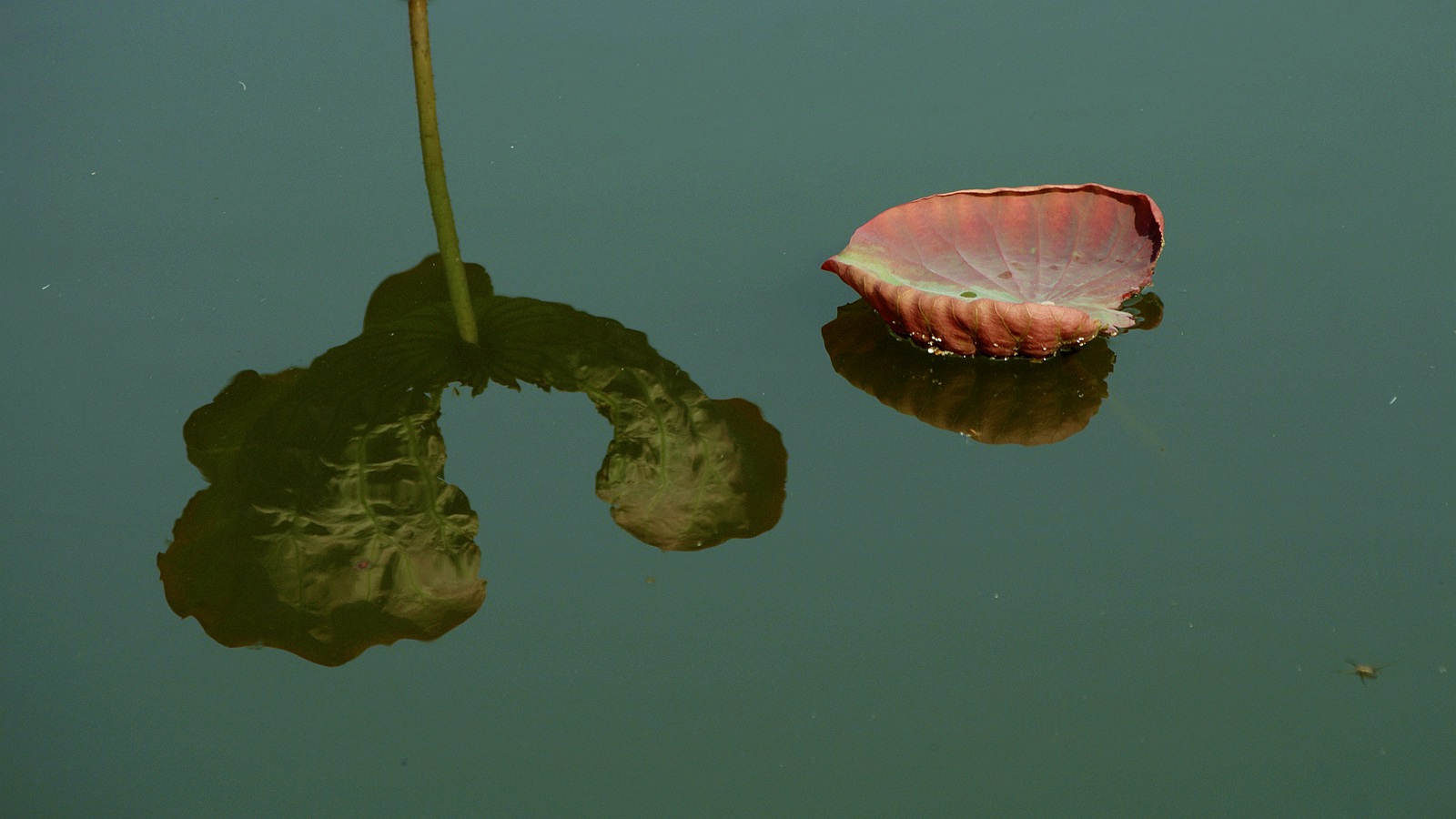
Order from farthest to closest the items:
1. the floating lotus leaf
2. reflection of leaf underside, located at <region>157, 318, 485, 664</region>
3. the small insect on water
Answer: the floating lotus leaf → reflection of leaf underside, located at <region>157, 318, 485, 664</region> → the small insect on water

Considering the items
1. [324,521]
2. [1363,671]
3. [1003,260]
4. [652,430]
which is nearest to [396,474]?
[324,521]

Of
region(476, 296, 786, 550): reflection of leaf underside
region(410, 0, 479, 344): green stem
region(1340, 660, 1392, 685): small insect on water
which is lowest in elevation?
region(1340, 660, 1392, 685): small insect on water

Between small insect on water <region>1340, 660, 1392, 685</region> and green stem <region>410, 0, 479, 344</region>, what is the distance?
1299 millimetres

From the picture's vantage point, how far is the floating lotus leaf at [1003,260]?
1.82 metres

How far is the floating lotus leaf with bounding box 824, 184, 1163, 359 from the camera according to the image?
1816 millimetres

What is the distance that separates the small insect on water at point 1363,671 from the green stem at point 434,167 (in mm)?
1299

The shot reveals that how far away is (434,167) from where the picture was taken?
1742mm

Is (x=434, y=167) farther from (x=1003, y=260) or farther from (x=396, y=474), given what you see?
(x=1003, y=260)

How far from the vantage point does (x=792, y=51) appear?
263cm

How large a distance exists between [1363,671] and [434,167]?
1346 millimetres

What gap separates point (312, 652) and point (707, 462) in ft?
1.87

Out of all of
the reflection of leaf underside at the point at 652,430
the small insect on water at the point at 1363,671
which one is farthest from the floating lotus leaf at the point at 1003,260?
the small insect on water at the point at 1363,671

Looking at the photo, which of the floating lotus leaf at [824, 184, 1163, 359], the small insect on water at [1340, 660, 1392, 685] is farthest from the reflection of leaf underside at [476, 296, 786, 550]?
the small insect on water at [1340, 660, 1392, 685]

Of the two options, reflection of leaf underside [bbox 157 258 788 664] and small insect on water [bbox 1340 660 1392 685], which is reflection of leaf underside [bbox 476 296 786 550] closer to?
reflection of leaf underside [bbox 157 258 788 664]
